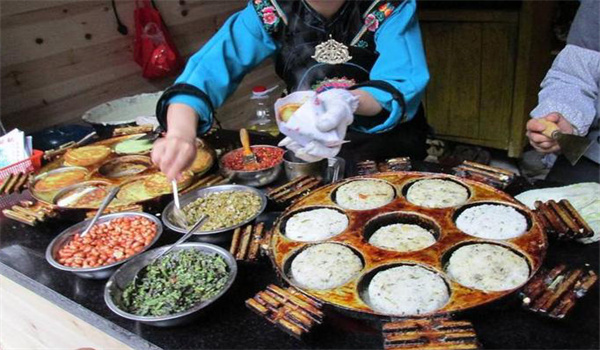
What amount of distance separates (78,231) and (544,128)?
6.70 ft

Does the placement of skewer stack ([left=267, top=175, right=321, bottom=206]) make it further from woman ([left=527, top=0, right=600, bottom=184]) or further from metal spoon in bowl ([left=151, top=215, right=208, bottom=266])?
woman ([left=527, top=0, right=600, bottom=184])

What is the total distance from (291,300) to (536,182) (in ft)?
4.19

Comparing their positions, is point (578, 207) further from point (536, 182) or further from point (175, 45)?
point (175, 45)

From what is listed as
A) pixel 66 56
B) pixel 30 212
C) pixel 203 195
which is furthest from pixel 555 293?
pixel 66 56

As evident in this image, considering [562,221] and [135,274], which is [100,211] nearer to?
[135,274]

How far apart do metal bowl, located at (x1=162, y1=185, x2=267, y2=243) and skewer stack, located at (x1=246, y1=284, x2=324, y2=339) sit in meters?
0.44

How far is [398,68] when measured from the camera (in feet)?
7.79

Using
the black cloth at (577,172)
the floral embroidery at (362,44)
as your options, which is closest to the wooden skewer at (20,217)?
the floral embroidery at (362,44)

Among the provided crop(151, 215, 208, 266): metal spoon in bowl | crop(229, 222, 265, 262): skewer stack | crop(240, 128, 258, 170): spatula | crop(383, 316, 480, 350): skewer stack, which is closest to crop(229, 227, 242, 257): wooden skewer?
crop(229, 222, 265, 262): skewer stack

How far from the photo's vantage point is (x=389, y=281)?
5.17ft

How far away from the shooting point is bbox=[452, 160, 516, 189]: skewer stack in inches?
78.3

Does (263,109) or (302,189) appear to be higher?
(302,189)

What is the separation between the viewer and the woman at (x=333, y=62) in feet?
7.52

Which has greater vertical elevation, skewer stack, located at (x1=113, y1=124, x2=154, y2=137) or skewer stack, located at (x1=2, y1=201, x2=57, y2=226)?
skewer stack, located at (x1=2, y1=201, x2=57, y2=226)
